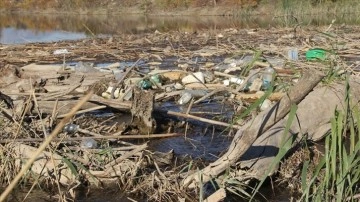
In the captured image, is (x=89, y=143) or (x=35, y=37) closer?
(x=89, y=143)

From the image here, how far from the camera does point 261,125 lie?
10.9 ft

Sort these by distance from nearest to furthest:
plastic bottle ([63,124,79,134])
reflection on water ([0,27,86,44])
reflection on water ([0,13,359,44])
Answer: plastic bottle ([63,124,79,134]) < reflection on water ([0,27,86,44]) < reflection on water ([0,13,359,44])

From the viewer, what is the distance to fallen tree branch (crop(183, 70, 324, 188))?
3.10 metres

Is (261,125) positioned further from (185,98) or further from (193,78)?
(193,78)

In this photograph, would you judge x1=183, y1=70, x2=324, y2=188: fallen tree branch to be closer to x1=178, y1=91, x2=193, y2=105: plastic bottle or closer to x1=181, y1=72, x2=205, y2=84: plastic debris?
x1=178, y1=91, x2=193, y2=105: plastic bottle

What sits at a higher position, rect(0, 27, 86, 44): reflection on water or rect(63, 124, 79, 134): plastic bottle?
rect(63, 124, 79, 134): plastic bottle

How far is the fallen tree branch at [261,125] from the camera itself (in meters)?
3.10

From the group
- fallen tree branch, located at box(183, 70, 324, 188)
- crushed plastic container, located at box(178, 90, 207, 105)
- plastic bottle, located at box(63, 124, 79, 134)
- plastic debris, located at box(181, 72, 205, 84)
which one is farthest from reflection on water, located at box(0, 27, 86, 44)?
fallen tree branch, located at box(183, 70, 324, 188)

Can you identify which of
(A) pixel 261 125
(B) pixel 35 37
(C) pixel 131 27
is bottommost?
(C) pixel 131 27

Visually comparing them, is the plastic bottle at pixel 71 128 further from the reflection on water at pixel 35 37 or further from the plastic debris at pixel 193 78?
the reflection on water at pixel 35 37

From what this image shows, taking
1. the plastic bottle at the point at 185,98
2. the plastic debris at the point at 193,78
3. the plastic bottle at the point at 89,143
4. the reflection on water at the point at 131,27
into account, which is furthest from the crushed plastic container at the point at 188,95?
the reflection on water at the point at 131,27

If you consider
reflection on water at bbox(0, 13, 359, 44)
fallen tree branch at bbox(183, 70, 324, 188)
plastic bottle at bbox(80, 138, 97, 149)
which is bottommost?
reflection on water at bbox(0, 13, 359, 44)

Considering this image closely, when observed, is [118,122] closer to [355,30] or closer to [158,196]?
[158,196]

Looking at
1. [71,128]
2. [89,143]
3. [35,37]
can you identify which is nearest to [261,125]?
[89,143]
